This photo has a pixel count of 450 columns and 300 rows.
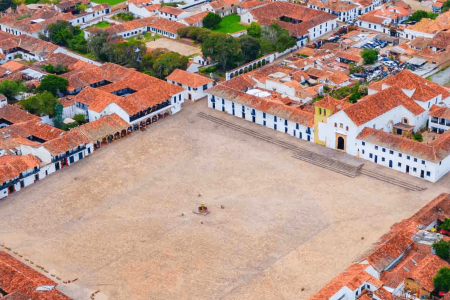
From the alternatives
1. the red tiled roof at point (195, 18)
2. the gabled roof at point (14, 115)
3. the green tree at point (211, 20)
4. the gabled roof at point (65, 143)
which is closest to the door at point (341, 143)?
the gabled roof at point (65, 143)

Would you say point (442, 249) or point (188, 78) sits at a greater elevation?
point (188, 78)

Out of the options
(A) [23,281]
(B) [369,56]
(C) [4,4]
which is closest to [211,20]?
(B) [369,56]

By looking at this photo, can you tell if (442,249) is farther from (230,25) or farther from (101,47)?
(230,25)

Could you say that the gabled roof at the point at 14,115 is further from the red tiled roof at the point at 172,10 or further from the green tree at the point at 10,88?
the red tiled roof at the point at 172,10

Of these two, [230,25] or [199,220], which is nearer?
[199,220]

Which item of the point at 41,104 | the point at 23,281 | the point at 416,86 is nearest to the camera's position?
the point at 23,281
